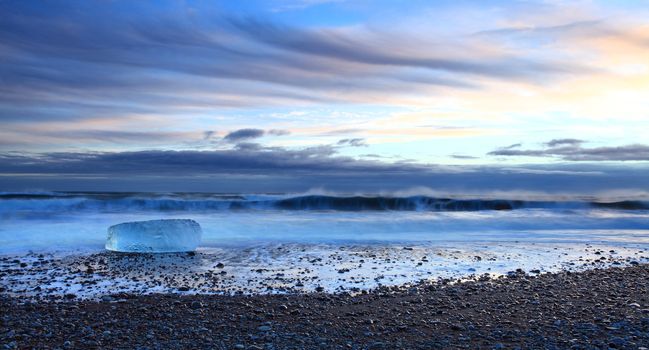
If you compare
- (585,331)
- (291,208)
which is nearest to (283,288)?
(585,331)

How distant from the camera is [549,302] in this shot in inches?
251

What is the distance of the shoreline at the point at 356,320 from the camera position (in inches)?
193

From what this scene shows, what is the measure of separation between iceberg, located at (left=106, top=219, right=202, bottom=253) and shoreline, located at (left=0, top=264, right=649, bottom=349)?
15.0 ft

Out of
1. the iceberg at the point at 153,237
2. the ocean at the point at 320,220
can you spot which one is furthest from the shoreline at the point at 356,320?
the ocean at the point at 320,220

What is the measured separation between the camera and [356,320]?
5.65 meters

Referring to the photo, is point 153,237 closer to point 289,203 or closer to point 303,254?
point 303,254

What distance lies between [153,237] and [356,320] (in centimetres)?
675

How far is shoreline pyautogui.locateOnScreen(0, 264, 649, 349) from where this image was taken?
16.1 ft

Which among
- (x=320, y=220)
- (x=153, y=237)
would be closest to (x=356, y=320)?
(x=153, y=237)

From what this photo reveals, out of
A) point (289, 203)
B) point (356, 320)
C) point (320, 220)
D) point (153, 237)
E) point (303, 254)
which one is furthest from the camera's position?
point (289, 203)

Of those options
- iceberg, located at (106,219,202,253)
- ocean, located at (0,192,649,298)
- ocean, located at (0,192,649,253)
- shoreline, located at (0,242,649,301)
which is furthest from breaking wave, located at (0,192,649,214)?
shoreline, located at (0,242,649,301)

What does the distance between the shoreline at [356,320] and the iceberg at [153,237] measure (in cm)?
458

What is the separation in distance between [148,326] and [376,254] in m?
6.18

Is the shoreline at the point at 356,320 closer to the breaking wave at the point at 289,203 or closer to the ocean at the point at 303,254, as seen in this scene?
the ocean at the point at 303,254
